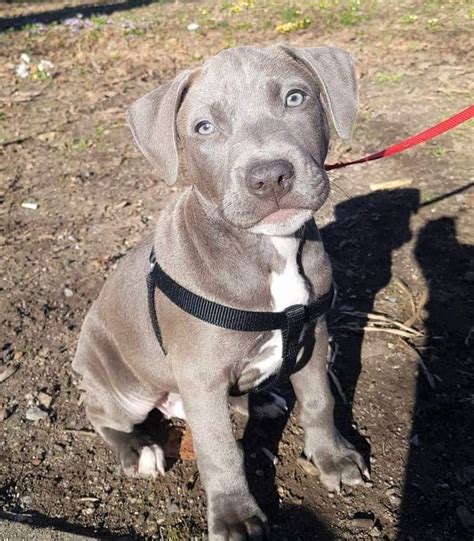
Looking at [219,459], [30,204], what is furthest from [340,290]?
[30,204]

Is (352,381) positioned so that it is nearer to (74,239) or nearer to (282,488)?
(282,488)

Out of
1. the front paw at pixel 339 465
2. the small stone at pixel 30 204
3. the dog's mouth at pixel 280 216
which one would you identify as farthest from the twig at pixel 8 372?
the dog's mouth at pixel 280 216

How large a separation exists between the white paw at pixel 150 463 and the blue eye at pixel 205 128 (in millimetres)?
1796

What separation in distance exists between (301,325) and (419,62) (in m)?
6.71

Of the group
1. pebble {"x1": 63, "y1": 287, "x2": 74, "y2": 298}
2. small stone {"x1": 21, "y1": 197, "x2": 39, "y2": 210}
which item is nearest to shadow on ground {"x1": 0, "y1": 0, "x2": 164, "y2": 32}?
small stone {"x1": 21, "y1": 197, "x2": 39, "y2": 210}

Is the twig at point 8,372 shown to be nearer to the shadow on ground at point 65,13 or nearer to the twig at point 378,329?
the twig at point 378,329

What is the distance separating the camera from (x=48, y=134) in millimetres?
7852

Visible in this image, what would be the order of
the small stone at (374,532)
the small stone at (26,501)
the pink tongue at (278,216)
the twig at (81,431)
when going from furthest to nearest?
the twig at (81,431)
the small stone at (26,501)
the small stone at (374,532)
the pink tongue at (278,216)

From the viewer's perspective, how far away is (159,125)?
9.93 feet

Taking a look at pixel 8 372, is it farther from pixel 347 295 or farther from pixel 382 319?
pixel 382 319

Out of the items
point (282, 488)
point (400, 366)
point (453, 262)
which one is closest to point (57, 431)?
point (282, 488)

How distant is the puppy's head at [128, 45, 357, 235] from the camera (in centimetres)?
259

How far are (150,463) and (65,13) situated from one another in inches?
531

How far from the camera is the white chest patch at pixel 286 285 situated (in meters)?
2.99
